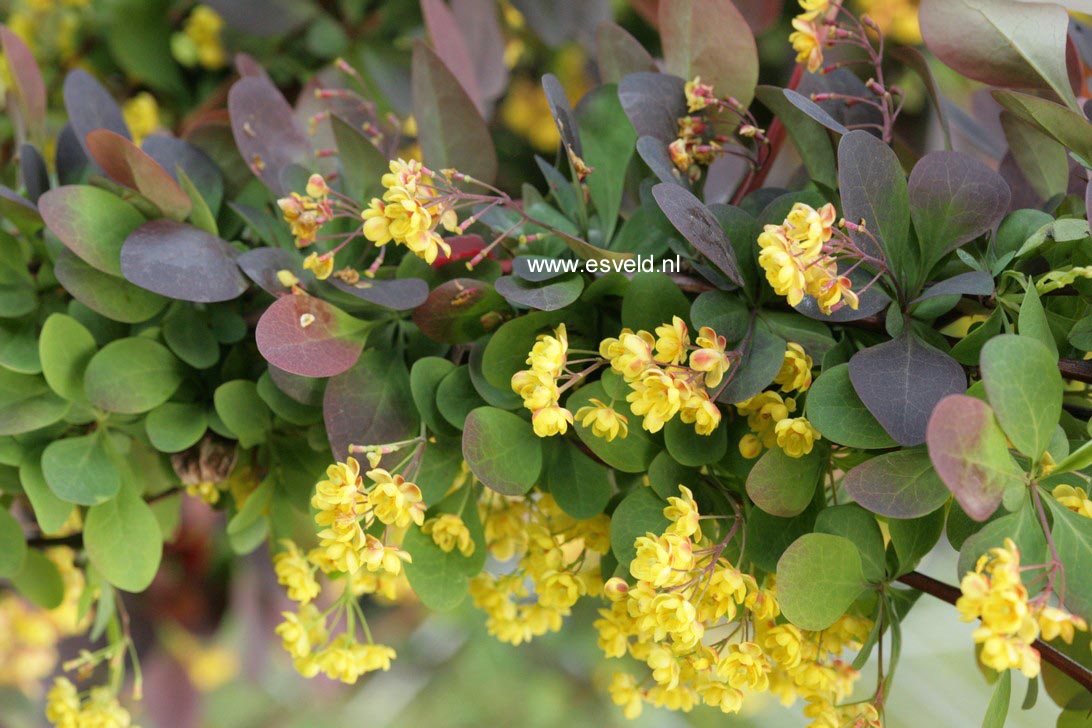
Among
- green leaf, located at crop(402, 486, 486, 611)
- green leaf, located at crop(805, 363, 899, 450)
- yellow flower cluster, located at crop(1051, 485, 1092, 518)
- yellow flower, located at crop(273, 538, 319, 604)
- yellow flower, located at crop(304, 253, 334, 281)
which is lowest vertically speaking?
yellow flower, located at crop(273, 538, 319, 604)

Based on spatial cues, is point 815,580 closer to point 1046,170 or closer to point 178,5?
point 1046,170

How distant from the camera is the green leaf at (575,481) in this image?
386 mm

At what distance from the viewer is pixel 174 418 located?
431 millimetres

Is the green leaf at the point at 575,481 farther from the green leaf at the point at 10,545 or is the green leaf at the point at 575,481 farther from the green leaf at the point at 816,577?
the green leaf at the point at 10,545

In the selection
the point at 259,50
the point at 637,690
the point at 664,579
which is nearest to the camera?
the point at 664,579

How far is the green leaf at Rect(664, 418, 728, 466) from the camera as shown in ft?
1.18

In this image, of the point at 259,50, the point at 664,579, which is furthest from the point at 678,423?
the point at 259,50

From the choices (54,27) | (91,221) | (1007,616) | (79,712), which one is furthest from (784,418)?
(54,27)

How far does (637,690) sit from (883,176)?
0.26 meters

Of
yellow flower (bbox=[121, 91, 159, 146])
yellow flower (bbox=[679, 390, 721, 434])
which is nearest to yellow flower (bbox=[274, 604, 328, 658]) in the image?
yellow flower (bbox=[679, 390, 721, 434])

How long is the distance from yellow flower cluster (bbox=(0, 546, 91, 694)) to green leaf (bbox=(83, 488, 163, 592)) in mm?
230

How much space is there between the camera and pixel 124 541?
435mm

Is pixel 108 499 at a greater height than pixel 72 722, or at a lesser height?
greater

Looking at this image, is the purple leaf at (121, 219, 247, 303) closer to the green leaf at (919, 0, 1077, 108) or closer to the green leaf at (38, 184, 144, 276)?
the green leaf at (38, 184, 144, 276)
